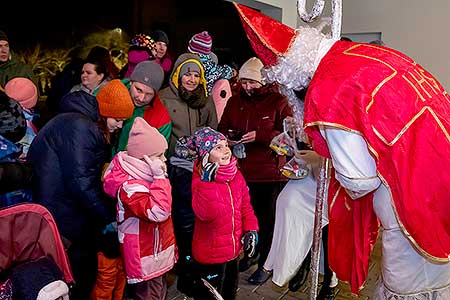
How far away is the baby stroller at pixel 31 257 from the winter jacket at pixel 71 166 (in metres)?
0.33

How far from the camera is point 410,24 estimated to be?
17.1 ft

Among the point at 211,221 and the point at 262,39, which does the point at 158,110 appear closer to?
the point at 211,221

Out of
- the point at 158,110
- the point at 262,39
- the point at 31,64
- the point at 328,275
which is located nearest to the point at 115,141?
the point at 158,110

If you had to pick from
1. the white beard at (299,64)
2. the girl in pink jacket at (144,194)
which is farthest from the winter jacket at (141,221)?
the white beard at (299,64)

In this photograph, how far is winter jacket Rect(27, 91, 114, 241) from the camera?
1.96 meters

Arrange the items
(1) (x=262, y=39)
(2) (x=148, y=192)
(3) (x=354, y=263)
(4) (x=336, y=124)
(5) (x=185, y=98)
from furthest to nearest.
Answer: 1. (5) (x=185, y=98)
2. (2) (x=148, y=192)
3. (3) (x=354, y=263)
4. (1) (x=262, y=39)
5. (4) (x=336, y=124)

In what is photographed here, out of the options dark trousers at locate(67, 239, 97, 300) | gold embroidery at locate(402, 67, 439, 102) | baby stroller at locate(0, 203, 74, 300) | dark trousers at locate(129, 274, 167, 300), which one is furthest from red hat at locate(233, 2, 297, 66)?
dark trousers at locate(67, 239, 97, 300)

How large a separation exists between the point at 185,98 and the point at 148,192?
1.01 m

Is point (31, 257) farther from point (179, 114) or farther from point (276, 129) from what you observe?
point (276, 129)

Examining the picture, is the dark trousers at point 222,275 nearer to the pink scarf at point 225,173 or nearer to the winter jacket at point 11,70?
the pink scarf at point 225,173

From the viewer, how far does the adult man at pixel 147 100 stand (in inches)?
101

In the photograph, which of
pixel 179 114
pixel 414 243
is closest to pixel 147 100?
pixel 179 114

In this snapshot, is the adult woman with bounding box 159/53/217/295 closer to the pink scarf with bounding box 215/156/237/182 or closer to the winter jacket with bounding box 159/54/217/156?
the winter jacket with bounding box 159/54/217/156

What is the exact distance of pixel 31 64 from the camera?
3.93 meters
